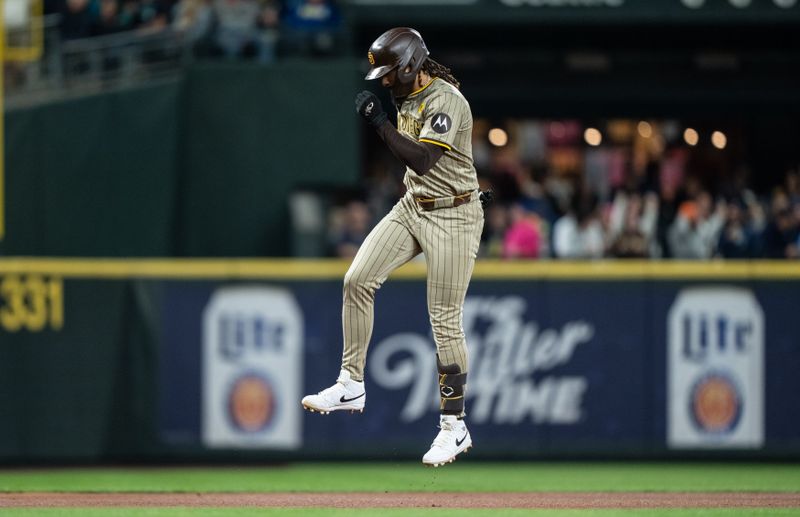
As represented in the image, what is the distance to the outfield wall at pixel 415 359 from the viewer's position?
41.4 feet

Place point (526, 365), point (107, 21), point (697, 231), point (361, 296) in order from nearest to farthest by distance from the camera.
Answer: point (361, 296) → point (526, 365) → point (697, 231) → point (107, 21)

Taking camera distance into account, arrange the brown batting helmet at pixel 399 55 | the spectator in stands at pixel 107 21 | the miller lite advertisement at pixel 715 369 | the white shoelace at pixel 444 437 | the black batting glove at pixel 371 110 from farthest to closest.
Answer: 1. the spectator in stands at pixel 107 21
2. the miller lite advertisement at pixel 715 369
3. the white shoelace at pixel 444 437
4. the brown batting helmet at pixel 399 55
5. the black batting glove at pixel 371 110

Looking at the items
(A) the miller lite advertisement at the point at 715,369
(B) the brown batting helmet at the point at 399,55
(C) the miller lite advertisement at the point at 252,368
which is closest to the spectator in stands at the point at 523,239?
(A) the miller lite advertisement at the point at 715,369

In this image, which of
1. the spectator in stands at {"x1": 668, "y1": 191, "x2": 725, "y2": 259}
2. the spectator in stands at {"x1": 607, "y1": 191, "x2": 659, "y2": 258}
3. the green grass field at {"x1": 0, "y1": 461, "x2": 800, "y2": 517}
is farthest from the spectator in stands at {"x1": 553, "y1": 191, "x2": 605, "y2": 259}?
the green grass field at {"x1": 0, "y1": 461, "x2": 800, "y2": 517}

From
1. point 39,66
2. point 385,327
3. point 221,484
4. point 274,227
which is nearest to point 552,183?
point 274,227

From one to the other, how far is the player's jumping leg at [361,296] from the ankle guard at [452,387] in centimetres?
47

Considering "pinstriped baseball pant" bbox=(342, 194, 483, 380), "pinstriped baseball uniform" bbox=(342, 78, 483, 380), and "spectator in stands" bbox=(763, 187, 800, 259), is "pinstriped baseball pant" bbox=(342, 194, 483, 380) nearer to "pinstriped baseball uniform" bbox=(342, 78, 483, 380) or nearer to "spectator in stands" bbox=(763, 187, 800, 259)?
"pinstriped baseball uniform" bbox=(342, 78, 483, 380)

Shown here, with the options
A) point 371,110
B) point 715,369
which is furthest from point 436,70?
point 715,369

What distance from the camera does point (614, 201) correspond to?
16.0 metres

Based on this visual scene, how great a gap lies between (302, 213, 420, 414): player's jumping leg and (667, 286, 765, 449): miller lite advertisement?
5.24m

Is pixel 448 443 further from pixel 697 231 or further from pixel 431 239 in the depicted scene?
pixel 697 231

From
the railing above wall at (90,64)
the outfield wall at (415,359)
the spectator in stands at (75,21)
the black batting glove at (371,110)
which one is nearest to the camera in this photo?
the black batting glove at (371,110)

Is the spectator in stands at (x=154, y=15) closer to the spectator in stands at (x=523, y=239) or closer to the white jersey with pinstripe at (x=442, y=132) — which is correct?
the spectator in stands at (x=523, y=239)

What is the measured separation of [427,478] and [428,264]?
363 centimetres
